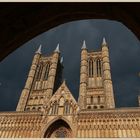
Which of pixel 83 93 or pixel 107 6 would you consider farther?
pixel 83 93

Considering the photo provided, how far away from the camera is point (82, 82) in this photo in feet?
130

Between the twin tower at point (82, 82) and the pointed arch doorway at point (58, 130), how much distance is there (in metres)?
7.18

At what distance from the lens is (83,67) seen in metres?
43.1

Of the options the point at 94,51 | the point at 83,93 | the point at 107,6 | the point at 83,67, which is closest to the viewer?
the point at 107,6

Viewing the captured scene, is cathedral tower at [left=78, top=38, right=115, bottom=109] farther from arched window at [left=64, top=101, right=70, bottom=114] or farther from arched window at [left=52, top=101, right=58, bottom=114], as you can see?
arched window at [left=52, top=101, right=58, bottom=114]

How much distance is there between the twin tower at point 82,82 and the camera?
36.7 metres

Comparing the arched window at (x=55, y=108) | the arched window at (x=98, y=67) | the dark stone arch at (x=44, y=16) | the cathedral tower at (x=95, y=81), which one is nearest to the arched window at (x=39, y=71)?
the cathedral tower at (x=95, y=81)

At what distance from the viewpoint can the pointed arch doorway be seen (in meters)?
26.0

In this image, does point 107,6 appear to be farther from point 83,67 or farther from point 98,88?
point 83,67

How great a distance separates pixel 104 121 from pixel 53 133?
7295mm

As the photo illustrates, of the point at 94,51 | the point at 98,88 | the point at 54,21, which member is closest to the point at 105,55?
the point at 94,51

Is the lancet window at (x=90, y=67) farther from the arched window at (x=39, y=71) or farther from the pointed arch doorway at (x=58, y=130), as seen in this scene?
the pointed arch doorway at (x=58, y=130)

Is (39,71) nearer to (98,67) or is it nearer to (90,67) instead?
(90,67)

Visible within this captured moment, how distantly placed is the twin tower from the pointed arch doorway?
718 centimetres
